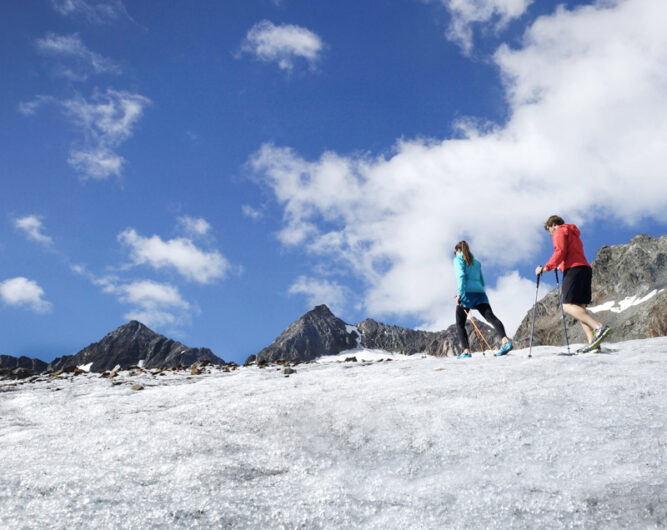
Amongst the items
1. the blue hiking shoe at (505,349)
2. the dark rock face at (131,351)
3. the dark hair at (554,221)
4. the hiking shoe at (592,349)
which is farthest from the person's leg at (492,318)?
the dark rock face at (131,351)

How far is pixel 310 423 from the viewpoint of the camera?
16.3ft

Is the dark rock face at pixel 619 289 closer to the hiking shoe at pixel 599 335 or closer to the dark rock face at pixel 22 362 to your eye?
the hiking shoe at pixel 599 335

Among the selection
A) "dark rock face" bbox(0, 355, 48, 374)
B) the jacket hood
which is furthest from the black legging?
"dark rock face" bbox(0, 355, 48, 374)

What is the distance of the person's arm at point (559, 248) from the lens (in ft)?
30.7

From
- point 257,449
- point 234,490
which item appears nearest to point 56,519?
Result: point 234,490

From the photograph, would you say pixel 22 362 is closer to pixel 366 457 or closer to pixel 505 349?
pixel 505 349

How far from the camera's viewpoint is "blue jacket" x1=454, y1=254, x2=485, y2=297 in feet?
37.4

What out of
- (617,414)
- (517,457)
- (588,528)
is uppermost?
(617,414)

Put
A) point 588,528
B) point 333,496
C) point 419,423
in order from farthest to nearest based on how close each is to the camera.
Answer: point 419,423, point 333,496, point 588,528

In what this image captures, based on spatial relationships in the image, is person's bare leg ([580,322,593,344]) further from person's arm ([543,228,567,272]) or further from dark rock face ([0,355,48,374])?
dark rock face ([0,355,48,374])

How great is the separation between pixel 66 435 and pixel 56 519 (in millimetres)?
2270

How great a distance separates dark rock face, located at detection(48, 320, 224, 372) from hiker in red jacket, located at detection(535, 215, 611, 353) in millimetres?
173635

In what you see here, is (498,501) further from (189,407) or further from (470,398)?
(189,407)

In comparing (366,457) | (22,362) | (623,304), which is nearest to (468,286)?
(366,457)
